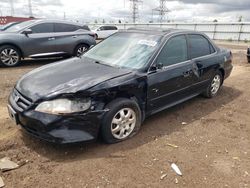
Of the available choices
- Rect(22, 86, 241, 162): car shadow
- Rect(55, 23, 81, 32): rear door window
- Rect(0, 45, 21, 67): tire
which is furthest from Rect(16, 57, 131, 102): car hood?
Rect(55, 23, 81, 32): rear door window

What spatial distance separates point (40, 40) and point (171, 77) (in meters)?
6.27

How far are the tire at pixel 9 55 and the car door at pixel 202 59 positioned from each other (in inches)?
243

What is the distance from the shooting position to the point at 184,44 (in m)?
5.00

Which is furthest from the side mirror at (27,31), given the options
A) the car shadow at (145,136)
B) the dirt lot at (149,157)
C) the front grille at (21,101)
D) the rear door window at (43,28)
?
the car shadow at (145,136)

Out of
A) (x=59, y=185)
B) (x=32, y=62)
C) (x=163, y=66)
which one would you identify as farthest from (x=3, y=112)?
(x=32, y=62)

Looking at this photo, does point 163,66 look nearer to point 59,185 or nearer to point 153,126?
point 153,126

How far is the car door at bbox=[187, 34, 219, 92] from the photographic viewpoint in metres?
5.16

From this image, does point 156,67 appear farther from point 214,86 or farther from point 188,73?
point 214,86

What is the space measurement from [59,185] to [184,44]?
11.0ft

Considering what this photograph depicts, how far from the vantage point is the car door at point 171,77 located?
4.20m

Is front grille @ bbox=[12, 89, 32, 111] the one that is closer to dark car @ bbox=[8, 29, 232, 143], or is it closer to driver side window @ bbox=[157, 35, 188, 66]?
dark car @ bbox=[8, 29, 232, 143]

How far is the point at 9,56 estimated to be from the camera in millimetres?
8906

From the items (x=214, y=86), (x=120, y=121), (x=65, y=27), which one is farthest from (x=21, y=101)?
(x=65, y=27)

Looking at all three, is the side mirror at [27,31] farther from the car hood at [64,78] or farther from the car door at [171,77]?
the car door at [171,77]
